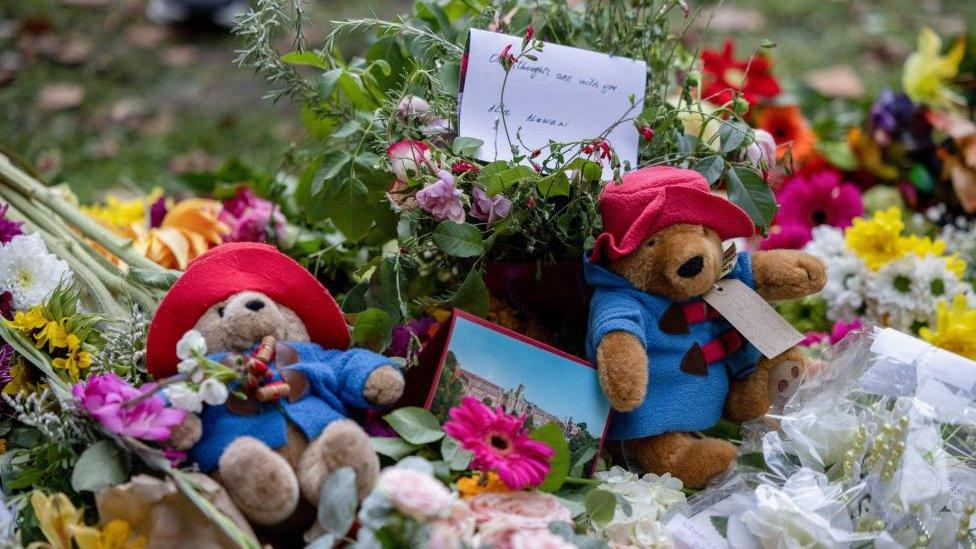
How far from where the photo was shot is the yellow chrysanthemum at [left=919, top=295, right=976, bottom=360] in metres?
1.39

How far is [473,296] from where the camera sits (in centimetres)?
120

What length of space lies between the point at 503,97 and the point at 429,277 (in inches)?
10.8

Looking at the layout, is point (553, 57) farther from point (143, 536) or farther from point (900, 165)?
point (900, 165)

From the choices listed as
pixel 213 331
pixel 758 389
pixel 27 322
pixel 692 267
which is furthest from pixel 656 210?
pixel 27 322

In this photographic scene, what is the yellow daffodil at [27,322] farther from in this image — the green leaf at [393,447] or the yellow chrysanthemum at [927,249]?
the yellow chrysanthemum at [927,249]

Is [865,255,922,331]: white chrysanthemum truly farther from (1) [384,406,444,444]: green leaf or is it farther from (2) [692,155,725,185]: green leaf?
(1) [384,406,444,444]: green leaf

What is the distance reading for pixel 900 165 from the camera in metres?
2.20

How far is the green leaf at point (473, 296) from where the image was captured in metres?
1.19

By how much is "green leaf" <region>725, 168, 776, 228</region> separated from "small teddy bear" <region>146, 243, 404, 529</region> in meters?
0.57

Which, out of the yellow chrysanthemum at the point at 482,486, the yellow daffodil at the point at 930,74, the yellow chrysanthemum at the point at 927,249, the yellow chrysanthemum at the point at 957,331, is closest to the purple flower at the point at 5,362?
the yellow chrysanthemum at the point at 482,486

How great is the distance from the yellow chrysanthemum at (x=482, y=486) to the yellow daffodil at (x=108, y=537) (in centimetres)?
34

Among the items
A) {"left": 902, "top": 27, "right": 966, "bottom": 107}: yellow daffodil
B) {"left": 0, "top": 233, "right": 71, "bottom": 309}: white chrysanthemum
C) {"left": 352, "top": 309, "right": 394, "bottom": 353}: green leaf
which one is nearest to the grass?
{"left": 902, "top": 27, "right": 966, "bottom": 107}: yellow daffodil

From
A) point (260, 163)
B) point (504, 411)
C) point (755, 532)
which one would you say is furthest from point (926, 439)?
Answer: point (260, 163)

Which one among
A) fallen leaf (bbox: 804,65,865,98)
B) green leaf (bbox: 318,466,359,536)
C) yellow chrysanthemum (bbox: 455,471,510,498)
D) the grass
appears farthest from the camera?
fallen leaf (bbox: 804,65,865,98)
